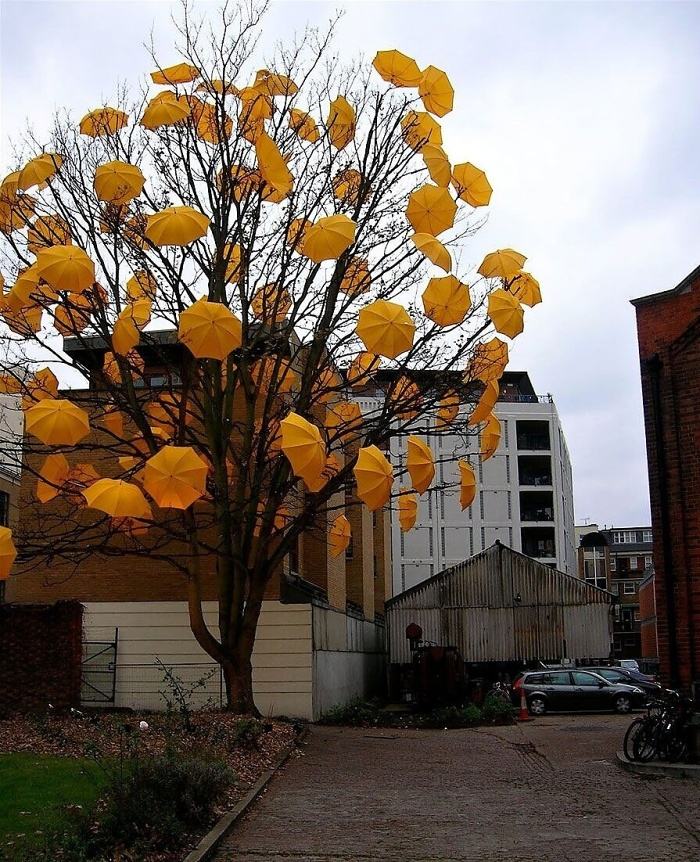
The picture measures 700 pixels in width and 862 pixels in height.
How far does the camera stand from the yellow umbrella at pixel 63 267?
14.4 m

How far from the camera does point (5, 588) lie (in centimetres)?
2766

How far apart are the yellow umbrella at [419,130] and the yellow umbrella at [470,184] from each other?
2.77ft

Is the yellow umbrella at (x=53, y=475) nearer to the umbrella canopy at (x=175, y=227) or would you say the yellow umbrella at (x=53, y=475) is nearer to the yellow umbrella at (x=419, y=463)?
the umbrella canopy at (x=175, y=227)

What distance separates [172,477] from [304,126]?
7083 millimetres

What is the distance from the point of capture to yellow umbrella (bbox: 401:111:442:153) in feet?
57.8

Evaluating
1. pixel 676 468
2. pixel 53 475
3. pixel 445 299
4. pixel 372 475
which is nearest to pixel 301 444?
pixel 372 475

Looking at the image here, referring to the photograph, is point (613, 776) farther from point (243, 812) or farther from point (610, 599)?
point (610, 599)

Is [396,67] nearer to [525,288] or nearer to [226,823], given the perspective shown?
[525,288]

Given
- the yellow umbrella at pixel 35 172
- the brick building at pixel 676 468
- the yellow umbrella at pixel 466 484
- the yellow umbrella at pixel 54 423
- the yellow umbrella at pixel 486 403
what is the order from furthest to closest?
the yellow umbrella at pixel 466 484, the yellow umbrella at pixel 486 403, the yellow umbrella at pixel 35 172, the brick building at pixel 676 468, the yellow umbrella at pixel 54 423

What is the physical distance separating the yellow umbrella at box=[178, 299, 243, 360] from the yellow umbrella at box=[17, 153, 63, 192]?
3668 mm

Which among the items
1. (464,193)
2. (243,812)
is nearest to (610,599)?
(464,193)

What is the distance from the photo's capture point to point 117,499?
1447 centimetres

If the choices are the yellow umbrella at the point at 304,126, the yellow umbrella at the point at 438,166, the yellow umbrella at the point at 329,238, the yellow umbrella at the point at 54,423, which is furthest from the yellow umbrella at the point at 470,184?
the yellow umbrella at the point at 54,423

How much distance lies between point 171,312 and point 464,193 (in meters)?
5.49
